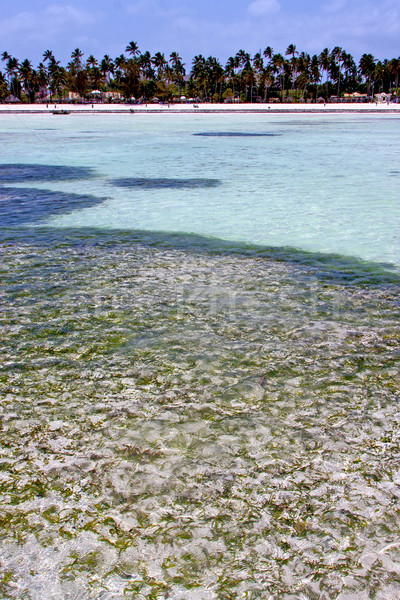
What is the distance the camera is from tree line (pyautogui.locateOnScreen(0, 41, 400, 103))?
124m

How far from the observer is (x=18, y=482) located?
269 cm

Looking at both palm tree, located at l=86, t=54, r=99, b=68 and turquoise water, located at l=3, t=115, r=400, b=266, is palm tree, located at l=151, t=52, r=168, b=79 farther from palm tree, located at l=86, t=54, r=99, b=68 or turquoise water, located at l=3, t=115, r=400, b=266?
turquoise water, located at l=3, t=115, r=400, b=266

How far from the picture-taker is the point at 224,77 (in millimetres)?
130250

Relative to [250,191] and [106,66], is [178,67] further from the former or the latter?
[250,191]

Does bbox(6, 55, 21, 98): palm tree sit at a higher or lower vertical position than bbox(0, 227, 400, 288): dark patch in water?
higher

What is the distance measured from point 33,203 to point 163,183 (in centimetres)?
365

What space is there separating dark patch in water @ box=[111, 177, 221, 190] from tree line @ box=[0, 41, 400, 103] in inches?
4206

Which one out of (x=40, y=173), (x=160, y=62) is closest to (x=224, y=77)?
(x=160, y=62)

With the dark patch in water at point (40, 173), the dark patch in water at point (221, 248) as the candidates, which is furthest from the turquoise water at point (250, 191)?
the dark patch in water at point (40, 173)

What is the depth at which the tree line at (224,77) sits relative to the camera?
4867 inches

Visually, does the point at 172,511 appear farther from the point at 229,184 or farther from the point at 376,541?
the point at 229,184

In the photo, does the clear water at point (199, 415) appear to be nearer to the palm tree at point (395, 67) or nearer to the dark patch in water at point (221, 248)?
the dark patch in water at point (221, 248)

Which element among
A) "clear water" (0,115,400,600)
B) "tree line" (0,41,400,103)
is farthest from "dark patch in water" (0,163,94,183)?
"tree line" (0,41,400,103)

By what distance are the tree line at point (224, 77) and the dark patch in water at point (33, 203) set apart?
357 ft
